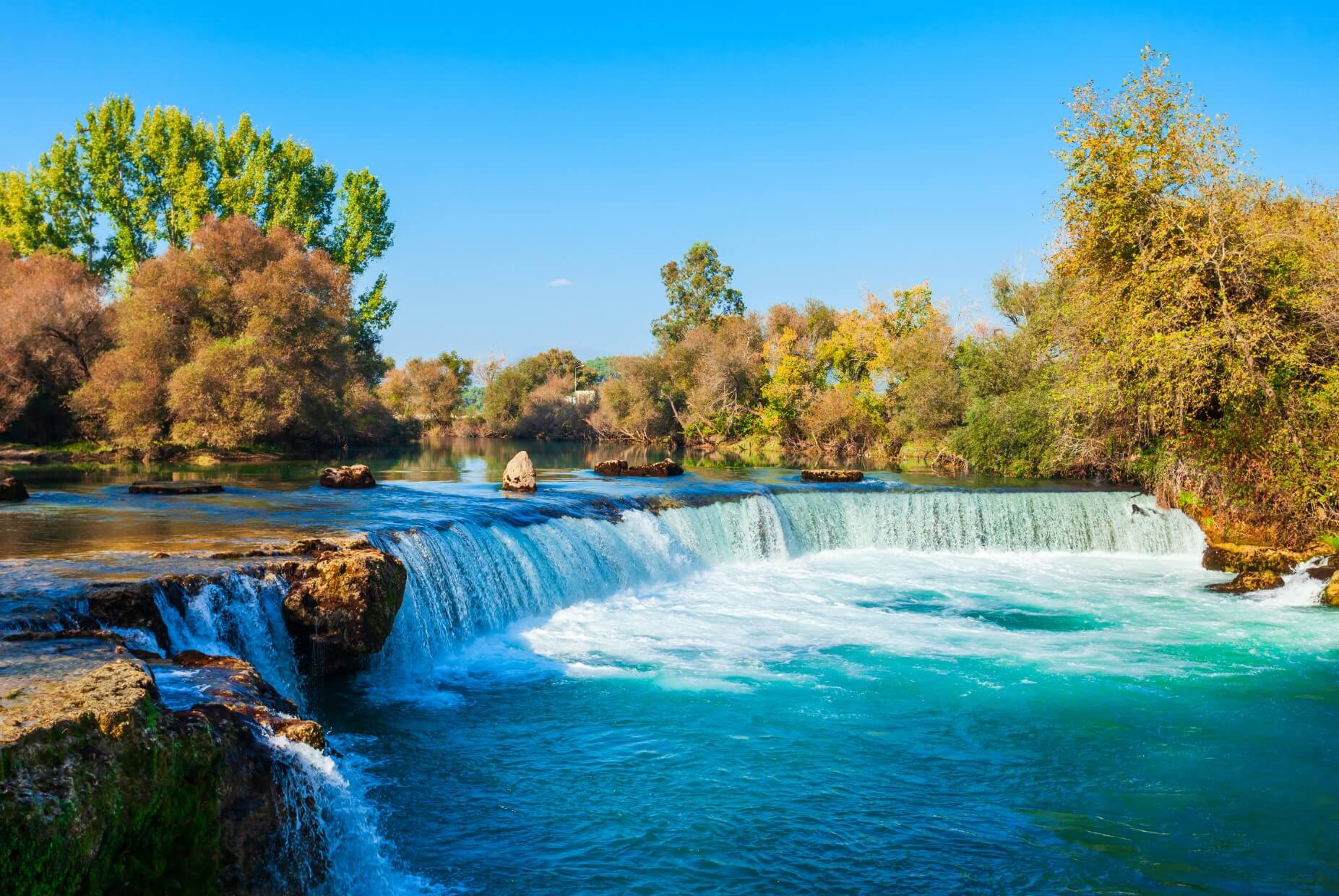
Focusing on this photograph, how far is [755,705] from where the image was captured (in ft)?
30.1

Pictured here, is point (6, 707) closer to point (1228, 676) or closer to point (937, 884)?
point (937, 884)

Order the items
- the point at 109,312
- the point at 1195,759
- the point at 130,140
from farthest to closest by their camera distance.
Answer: the point at 130,140, the point at 109,312, the point at 1195,759

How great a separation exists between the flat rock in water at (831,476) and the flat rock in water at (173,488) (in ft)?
48.3

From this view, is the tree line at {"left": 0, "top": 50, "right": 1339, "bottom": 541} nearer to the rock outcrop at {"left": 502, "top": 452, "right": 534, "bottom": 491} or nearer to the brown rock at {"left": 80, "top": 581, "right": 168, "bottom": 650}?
the rock outcrop at {"left": 502, "top": 452, "right": 534, "bottom": 491}

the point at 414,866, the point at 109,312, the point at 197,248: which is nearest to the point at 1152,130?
the point at 414,866

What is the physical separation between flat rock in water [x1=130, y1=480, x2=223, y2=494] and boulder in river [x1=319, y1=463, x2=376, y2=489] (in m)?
2.37

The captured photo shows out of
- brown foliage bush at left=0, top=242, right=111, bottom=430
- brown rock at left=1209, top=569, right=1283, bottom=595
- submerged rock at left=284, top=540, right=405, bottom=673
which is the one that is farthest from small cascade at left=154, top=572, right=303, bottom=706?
brown foliage bush at left=0, top=242, right=111, bottom=430

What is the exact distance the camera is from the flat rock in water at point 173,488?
16812 millimetres

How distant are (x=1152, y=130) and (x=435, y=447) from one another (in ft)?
114

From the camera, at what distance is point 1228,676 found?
10445mm

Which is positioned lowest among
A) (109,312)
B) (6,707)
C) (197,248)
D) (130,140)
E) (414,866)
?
(414,866)

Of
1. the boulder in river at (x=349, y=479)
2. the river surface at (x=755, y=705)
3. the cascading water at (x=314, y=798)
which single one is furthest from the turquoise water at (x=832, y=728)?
the boulder in river at (x=349, y=479)

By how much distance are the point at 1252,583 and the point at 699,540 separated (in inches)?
375

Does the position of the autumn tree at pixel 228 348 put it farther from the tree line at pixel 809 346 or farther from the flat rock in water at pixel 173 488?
the flat rock in water at pixel 173 488
